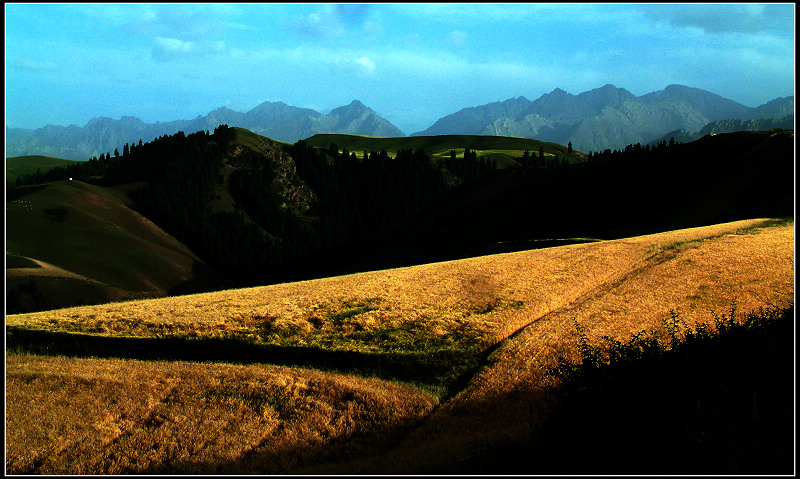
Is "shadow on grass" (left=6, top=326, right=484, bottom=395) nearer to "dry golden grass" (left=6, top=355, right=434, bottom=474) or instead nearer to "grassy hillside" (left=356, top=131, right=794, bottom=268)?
"dry golden grass" (left=6, top=355, right=434, bottom=474)

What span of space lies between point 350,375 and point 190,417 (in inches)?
335

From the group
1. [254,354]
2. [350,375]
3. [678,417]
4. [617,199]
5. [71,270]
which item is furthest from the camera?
[71,270]

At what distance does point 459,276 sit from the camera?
156ft

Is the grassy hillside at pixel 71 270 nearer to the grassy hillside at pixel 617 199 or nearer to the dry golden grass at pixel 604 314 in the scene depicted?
the grassy hillside at pixel 617 199

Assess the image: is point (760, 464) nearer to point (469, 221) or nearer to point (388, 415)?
point (388, 415)

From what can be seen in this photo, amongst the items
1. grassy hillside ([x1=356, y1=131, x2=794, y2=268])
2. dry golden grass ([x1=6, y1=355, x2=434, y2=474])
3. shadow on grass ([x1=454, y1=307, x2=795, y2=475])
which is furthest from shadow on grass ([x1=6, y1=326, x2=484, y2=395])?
grassy hillside ([x1=356, y1=131, x2=794, y2=268])

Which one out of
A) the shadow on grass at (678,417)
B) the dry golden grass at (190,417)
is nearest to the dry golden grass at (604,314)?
the shadow on grass at (678,417)

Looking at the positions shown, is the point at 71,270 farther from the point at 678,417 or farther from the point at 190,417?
the point at 678,417

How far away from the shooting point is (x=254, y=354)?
3153 centimetres

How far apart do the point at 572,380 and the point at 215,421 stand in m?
14.4

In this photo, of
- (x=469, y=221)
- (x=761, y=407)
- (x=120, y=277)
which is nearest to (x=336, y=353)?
(x=761, y=407)

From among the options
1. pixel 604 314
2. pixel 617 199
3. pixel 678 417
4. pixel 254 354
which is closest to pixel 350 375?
pixel 254 354

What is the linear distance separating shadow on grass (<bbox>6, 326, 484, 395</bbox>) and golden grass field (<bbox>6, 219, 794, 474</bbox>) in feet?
1.90

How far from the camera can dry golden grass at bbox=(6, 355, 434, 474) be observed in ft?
63.6
